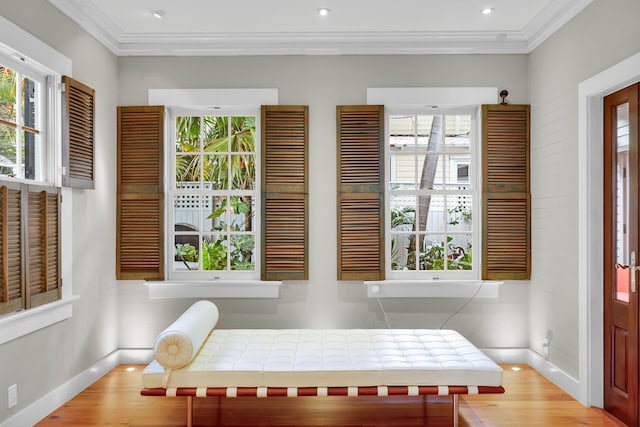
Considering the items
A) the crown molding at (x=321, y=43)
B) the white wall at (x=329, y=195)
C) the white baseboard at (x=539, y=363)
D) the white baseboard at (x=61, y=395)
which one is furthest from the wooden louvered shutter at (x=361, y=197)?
the white baseboard at (x=61, y=395)

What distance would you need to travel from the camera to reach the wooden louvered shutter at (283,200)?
415 centimetres

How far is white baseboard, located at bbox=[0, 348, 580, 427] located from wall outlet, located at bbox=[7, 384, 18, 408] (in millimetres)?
80

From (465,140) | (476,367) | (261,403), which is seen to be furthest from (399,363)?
(465,140)

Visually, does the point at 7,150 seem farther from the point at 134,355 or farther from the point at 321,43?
the point at 321,43

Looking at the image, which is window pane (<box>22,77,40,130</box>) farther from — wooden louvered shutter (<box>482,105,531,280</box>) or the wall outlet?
wooden louvered shutter (<box>482,105,531,280</box>)

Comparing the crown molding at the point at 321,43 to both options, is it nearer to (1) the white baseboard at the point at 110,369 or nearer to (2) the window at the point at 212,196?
(2) the window at the point at 212,196

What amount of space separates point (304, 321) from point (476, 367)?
1756 mm

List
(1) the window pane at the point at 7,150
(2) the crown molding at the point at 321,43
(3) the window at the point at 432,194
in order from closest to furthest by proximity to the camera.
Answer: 1. (1) the window pane at the point at 7,150
2. (2) the crown molding at the point at 321,43
3. (3) the window at the point at 432,194

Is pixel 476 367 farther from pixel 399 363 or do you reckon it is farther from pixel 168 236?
pixel 168 236

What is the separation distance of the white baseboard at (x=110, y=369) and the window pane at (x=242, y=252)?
3.58ft

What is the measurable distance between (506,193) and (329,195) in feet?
5.05

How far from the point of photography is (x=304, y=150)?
4.17 m

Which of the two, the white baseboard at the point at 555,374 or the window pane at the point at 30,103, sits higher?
the window pane at the point at 30,103

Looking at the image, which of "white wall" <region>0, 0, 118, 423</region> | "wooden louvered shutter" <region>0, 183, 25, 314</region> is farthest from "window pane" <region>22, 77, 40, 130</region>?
"wooden louvered shutter" <region>0, 183, 25, 314</region>
